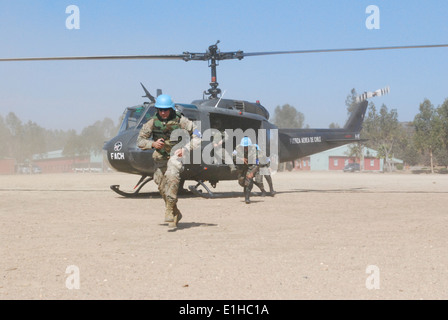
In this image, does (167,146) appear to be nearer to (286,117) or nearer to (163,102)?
(163,102)

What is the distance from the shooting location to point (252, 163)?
41.8 ft

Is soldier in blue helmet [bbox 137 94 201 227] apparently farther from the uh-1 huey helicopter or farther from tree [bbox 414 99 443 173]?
tree [bbox 414 99 443 173]

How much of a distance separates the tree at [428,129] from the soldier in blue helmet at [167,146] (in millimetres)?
54901

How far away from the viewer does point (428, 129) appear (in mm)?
59750

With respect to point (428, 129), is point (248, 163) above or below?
below

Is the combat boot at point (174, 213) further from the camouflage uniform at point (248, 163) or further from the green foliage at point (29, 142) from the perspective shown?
the green foliage at point (29, 142)

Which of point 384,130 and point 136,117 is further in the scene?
point 384,130

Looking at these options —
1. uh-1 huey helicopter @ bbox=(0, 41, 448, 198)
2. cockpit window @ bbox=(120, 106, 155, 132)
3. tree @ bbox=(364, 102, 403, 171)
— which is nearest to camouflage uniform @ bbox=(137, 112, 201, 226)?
uh-1 huey helicopter @ bbox=(0, 41, 448, 198)

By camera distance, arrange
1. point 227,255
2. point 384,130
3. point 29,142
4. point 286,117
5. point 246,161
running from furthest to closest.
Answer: point 286,117
point 29,142
point 384,130
point 246,161
point 227,255

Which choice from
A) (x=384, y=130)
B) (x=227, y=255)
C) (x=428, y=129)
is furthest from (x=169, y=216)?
(x=384, y=130)

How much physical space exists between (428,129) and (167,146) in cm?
5823

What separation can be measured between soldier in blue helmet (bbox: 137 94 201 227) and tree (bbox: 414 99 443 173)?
5490 centimetres

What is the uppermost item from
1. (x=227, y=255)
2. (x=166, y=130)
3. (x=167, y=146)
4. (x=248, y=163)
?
(x=166, y=130)

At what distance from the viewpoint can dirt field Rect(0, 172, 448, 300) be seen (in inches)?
156
